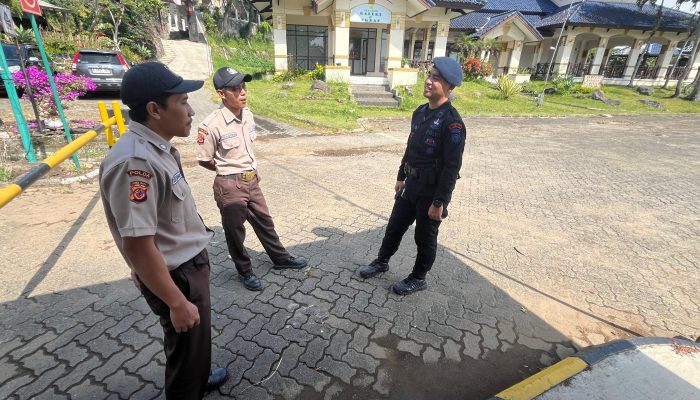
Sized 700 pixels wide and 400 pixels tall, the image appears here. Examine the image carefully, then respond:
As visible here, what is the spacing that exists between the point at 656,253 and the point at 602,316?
1.83 meters

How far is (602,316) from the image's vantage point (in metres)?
2.95

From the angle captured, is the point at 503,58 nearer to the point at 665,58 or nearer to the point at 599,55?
the point at 599,55

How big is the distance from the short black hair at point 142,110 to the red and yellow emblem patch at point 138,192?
31 cm

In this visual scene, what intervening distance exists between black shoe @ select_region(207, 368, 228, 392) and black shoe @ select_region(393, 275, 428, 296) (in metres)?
1.55

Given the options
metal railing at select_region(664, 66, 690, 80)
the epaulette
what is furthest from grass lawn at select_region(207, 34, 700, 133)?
the epaulette

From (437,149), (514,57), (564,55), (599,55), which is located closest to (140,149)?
(437,149)

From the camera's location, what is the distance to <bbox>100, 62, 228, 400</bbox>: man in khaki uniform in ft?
4.30

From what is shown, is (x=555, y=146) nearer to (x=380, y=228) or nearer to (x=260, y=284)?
(x=380, y=228)

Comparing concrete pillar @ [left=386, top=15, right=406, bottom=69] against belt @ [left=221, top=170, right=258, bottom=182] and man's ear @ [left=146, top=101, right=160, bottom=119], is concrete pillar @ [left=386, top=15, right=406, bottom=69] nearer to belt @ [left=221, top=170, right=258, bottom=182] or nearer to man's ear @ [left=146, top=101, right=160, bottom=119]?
belt @ [left=221, top=170, right=258, bottom=182]

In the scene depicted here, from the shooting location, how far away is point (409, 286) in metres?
3.08

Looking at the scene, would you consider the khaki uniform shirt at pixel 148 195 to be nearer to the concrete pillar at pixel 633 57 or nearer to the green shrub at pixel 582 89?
the green shrub at pixel 582 89

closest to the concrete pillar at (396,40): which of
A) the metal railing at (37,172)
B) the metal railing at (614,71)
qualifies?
the metal railing at (37,172)

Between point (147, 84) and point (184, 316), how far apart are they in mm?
999

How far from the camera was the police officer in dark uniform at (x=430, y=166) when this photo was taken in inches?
102
